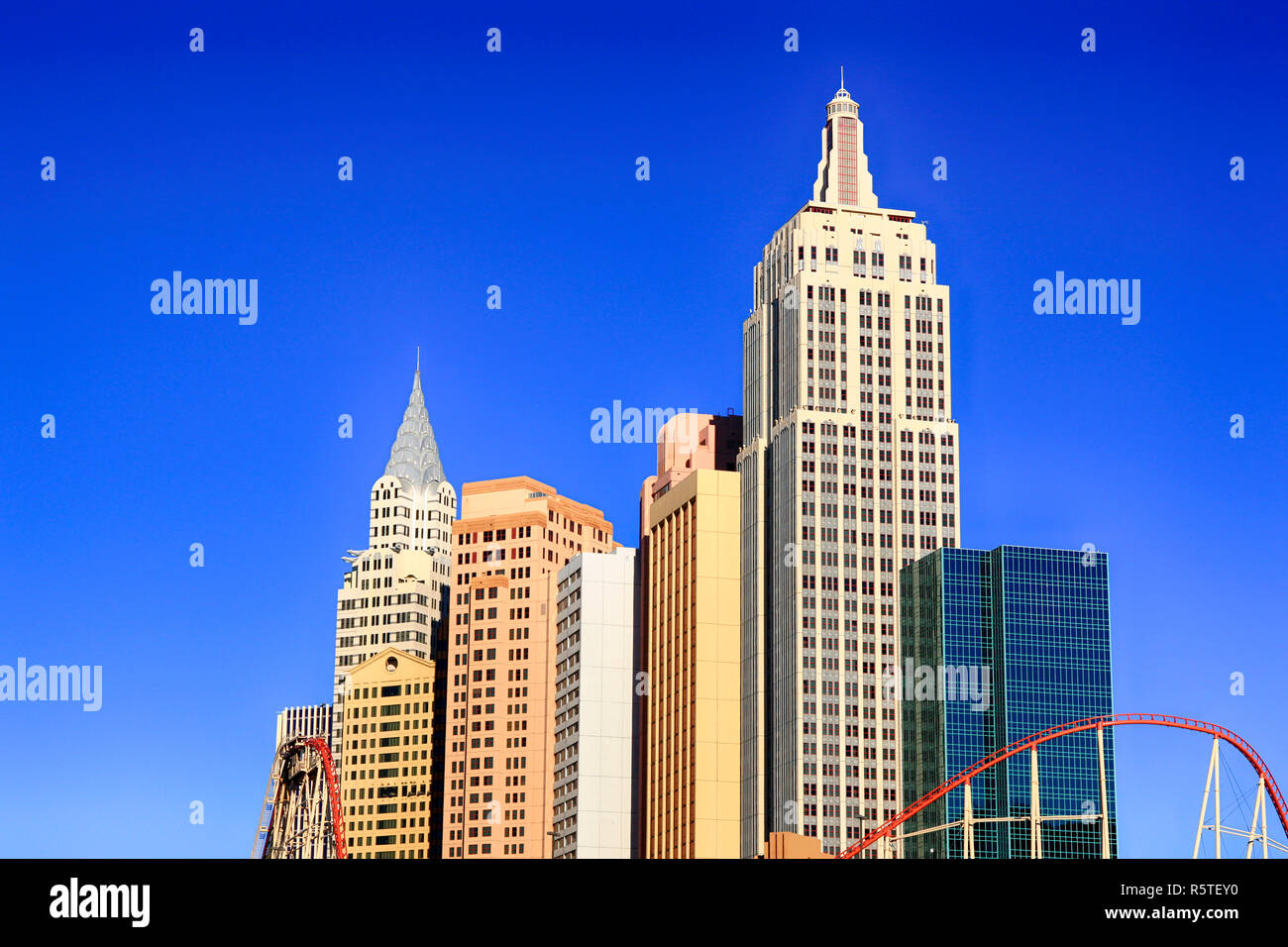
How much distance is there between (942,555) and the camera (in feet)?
631

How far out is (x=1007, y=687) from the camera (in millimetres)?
184875

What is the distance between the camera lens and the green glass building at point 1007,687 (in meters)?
180

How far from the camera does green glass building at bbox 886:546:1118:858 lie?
179750mm
